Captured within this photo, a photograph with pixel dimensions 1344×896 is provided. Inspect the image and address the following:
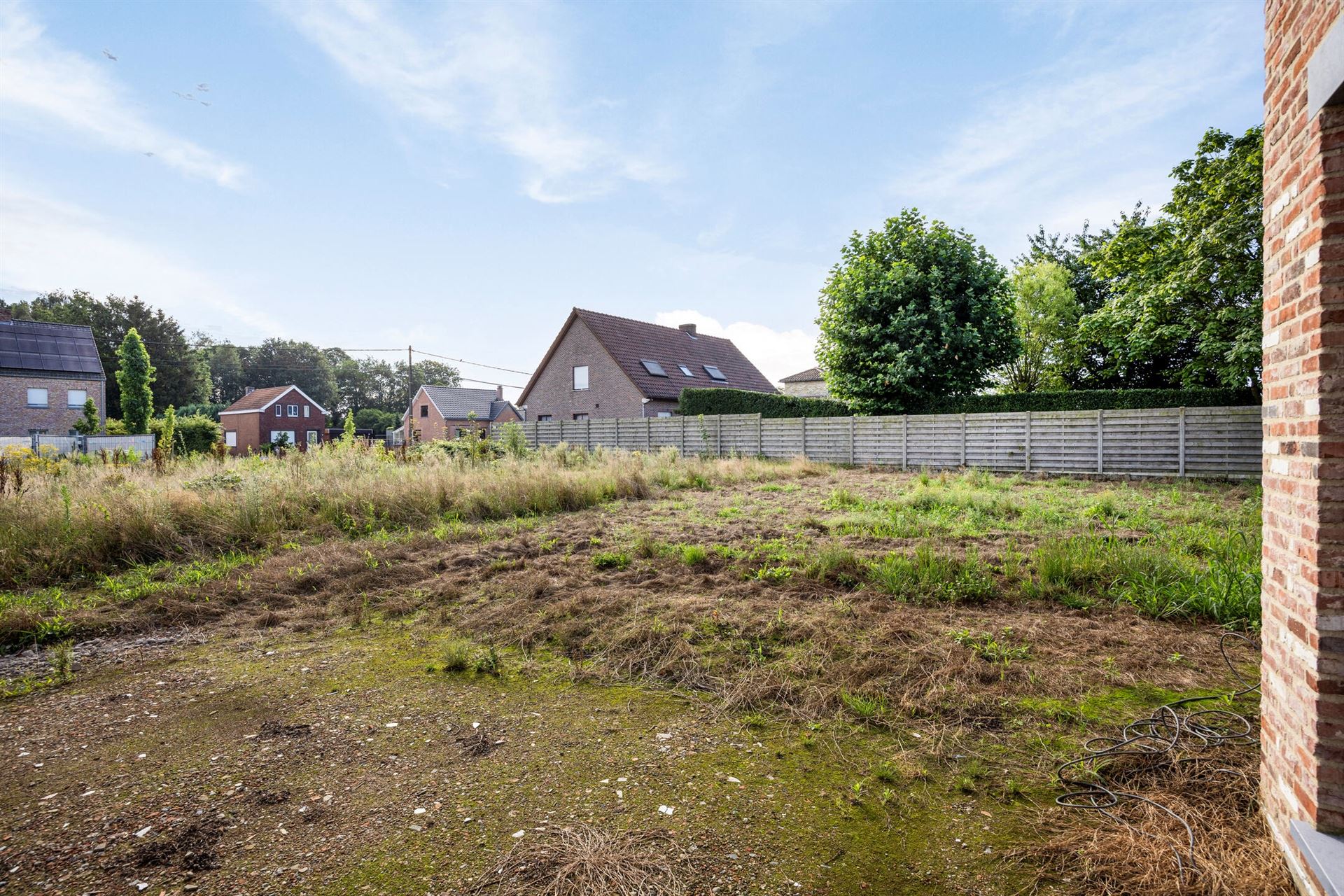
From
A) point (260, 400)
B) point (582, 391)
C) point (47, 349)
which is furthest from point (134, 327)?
point (582, 391)

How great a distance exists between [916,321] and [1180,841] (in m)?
18.8

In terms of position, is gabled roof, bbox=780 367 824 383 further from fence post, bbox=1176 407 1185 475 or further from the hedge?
fence post, bbox=1176 407 1185 475

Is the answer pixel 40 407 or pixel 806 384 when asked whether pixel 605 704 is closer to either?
pixel 806 384

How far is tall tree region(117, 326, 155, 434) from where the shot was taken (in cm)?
3072

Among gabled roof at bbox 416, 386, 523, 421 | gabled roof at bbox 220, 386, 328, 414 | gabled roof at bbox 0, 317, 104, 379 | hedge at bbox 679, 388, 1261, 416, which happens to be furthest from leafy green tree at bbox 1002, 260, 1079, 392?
gabled roof at bbox 220, 386, 328, 414

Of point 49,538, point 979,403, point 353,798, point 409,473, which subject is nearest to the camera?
point 353,798

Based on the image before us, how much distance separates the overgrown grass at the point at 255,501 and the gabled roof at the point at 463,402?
1286 inches

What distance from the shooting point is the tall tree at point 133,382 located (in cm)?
3072

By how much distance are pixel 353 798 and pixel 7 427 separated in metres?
40.2

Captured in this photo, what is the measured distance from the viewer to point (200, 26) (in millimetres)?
6098

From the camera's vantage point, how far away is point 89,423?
97.0 feet

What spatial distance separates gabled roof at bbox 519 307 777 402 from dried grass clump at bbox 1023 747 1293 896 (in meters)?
24.9

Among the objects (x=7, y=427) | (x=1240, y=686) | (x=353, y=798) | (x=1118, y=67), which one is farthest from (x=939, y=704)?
(x=7, y=427)

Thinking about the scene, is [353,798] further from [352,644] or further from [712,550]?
[712,550]
